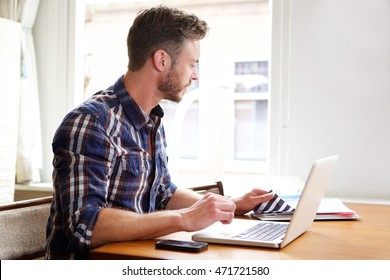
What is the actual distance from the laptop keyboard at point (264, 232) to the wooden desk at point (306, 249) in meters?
0.05

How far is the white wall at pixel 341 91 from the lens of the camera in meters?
2.56

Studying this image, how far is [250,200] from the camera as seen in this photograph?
1.71 meters

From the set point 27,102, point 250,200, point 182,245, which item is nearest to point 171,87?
point 250,200

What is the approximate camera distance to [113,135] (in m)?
1.48

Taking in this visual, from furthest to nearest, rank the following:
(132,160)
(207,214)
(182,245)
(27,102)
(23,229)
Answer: (27,102) < (132,160) < (23,229) < (207,214) < (182,245)

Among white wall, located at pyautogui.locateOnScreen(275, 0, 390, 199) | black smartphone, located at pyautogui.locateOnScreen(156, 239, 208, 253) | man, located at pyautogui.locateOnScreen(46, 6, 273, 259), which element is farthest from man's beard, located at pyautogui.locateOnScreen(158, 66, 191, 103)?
white wall, located at pyautogui.locateOnScreen(275, 0, 390, 199)

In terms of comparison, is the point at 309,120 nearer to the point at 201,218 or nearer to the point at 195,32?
the point at 195,32

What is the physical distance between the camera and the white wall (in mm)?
2561

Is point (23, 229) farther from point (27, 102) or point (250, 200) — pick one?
point (27, 102)

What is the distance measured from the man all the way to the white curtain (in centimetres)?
139

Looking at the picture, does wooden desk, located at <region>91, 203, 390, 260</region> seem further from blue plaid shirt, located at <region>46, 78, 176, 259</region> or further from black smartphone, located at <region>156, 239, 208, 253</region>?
blue plaid shirt, located at <region>46, 78, 176, 259</region>

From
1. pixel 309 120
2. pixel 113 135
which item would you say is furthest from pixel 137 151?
pixel 309 120

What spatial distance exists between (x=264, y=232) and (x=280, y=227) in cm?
9
